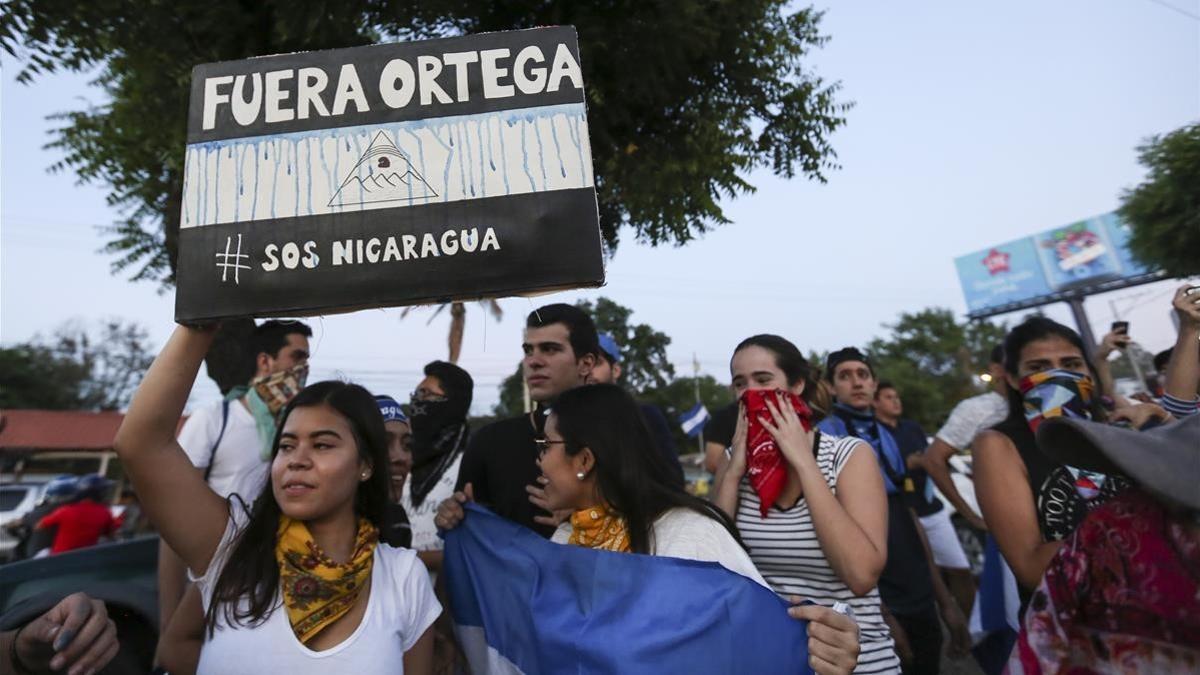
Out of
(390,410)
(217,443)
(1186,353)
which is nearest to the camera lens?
(1186,353)

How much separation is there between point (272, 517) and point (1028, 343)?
2.59m

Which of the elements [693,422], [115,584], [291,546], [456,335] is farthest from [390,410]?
[456,335]

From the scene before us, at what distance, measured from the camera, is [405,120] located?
1760mm

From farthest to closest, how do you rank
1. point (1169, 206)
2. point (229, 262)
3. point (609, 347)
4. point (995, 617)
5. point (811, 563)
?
1. point (1169, 206)
2. point (609, 347)
3. point (995, 617)
4. point (811, 563)
5. point (229, 262)

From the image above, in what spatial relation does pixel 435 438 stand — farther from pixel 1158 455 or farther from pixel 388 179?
pixel 1158 455

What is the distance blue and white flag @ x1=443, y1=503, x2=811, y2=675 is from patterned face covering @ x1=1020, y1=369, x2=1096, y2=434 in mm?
1208

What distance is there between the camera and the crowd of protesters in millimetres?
1248

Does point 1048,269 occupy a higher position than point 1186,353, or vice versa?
point 1048,269

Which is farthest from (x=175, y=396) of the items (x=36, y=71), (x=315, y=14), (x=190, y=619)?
(x=36, y=71)

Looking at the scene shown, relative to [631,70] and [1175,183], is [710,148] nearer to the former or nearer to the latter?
[631,70]

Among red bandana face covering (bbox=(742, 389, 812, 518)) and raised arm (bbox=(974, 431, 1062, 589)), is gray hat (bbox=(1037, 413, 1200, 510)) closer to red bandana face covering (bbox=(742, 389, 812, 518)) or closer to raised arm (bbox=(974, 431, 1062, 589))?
raised arm (bbox=(974, 431, 1062, 589))

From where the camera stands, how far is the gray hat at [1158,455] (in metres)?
1.12

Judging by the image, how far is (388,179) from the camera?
173 centimetres

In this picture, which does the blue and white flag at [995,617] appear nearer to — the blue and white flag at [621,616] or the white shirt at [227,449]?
the blue and white flag at [621,616]
